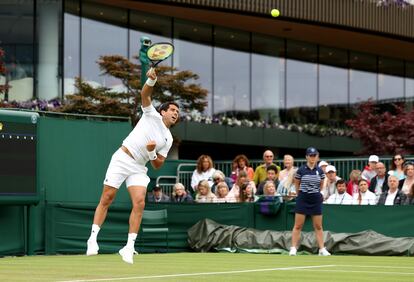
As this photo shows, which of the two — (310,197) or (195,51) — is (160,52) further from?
(195,51)

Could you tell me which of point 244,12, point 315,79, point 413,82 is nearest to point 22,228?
point 244,12

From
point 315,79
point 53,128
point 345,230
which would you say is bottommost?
point 345,230

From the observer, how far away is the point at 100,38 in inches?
1280

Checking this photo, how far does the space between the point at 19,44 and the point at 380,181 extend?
14.2m

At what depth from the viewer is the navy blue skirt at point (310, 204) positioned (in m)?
18.1

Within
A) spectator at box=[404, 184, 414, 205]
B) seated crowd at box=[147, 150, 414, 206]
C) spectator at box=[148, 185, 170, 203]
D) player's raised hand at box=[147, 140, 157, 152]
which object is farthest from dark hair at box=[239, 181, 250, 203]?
player's raised hand at box=[147, 140, 157, 152]

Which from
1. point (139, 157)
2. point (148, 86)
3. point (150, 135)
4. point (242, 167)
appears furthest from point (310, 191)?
point (148, 86)

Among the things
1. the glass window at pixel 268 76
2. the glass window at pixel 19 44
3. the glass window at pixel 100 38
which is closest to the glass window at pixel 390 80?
the glass window at pixel 268 76

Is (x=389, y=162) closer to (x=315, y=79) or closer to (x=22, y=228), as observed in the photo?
(x=22, y=228)

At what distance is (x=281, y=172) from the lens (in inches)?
840

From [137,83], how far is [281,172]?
30.7 ft

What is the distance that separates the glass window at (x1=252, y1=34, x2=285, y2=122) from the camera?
122ft

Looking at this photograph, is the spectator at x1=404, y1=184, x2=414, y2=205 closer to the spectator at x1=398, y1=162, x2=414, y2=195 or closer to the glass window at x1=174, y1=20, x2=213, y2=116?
the spectator at x1=398, y1=162, x2=414, y2=195

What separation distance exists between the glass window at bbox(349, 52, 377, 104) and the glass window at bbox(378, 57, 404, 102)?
311 millimetres
